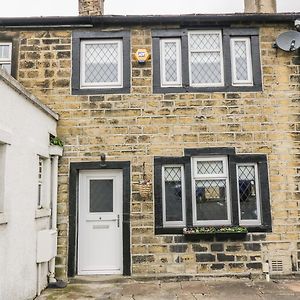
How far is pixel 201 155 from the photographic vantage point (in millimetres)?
8203

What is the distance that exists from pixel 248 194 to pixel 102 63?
4.26 meters

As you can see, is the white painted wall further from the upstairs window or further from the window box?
the window box

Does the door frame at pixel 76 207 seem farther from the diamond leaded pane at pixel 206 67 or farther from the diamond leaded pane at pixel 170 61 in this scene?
the diamond leaded pane at pixel 206 67

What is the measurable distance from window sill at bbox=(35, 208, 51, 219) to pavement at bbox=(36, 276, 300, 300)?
136 centimetres

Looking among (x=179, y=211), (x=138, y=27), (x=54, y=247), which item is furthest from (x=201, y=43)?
(x=54, y=247)

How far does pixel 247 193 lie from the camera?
324 inches

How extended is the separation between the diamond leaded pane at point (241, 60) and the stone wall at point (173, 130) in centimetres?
39

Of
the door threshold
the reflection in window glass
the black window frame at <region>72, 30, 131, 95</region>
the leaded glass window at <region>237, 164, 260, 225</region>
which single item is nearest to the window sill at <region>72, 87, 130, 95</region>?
the black window frame at <region>72, 30, 131, 95</region>

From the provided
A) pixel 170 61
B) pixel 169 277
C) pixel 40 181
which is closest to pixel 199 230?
pixel 169 277

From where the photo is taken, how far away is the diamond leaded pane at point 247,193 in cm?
819

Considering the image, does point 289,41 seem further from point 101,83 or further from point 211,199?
point 101,83

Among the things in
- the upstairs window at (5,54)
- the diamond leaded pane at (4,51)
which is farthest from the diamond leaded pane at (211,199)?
the diamond leaded pane at (4,51)

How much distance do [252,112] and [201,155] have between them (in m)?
1.44

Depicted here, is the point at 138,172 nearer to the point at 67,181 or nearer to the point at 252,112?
the point at 67,181
